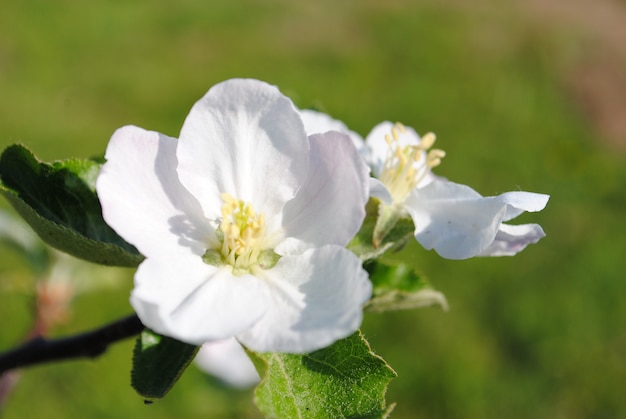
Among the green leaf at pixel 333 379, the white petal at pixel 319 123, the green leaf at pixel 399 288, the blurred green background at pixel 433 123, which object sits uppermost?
the white petal at pixel 319 123

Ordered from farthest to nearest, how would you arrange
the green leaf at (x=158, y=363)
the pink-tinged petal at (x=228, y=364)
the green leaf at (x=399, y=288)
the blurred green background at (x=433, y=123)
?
the blurred green background at (x=433, y=123)
the pink-tinged petal at (x=228, y=364)
the green leaf at (x=399, y=288)
the green leaf at (x=158, y=363)

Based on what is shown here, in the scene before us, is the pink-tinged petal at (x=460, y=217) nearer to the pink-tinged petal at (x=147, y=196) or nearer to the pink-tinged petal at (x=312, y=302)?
the pink-tinged petal at (x=312, y=302)

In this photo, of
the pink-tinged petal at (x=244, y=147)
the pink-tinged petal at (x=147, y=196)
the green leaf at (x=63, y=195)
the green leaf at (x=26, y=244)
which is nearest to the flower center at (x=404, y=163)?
the pink-tinged petal at (x=244, y=147)

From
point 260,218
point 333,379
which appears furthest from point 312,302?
point 260,218

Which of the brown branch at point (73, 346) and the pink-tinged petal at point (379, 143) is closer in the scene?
the brown branch at point (73, 346)

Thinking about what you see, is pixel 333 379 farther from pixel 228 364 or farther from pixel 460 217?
pixel 228 364

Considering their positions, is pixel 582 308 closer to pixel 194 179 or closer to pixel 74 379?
pixel 74 379
